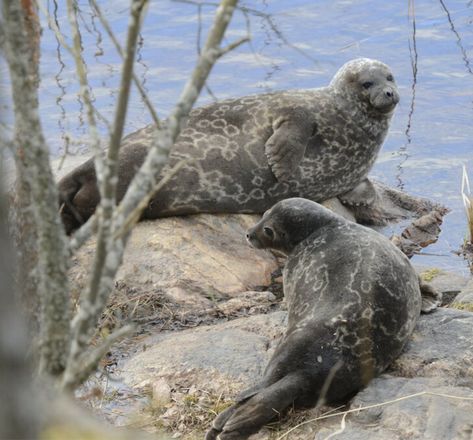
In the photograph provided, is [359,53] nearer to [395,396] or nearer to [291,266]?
[291,266]

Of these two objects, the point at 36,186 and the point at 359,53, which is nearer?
the point at 36,186

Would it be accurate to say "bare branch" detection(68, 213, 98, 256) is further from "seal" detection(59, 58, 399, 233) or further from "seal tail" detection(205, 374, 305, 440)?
"seal" detection(59, 58, 399, 233)

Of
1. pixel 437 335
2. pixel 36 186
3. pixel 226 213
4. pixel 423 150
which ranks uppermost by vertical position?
pixel 36 186

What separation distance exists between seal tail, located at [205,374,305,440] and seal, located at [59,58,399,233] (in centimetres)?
328

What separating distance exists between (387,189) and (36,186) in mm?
8187

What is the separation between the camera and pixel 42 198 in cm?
232

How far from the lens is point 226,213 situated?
8.45 m

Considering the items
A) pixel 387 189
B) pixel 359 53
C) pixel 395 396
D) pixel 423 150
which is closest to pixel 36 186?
pixel 395 396

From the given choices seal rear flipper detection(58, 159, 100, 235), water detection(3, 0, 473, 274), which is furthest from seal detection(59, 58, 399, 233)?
water detection(3, 0, 473, 274)

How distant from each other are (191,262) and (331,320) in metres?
2.57

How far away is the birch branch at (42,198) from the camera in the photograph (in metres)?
2.18

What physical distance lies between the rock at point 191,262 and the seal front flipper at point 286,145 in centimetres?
52

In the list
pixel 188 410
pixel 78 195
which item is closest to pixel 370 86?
pixel 78 195

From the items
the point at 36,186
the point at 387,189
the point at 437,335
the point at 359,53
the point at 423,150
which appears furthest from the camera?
the point at 359,53
